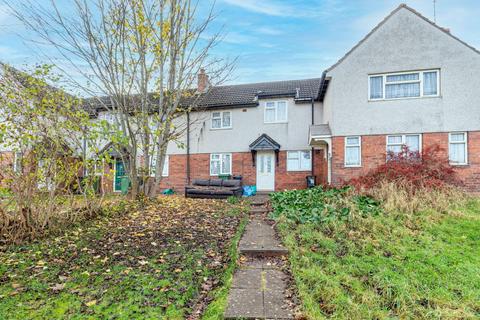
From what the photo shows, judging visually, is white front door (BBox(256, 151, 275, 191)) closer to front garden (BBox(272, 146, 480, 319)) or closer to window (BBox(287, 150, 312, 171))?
window (BBox(287, 150, 312, 171))

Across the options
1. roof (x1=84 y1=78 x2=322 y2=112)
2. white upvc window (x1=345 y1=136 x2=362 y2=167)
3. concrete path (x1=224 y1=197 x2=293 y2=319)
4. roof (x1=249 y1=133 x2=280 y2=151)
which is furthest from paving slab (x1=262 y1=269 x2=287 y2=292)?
roof (x1=84 y1=78 x2=322 y2=112)

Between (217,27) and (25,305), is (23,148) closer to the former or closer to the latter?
(25,305)

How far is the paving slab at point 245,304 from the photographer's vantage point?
3023 millimetres

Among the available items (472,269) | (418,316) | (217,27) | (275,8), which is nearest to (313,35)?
(275,8)

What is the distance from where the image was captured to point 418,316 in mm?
3158

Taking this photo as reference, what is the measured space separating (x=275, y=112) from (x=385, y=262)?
1218 cm

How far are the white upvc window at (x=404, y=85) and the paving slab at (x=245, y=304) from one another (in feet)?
34.4

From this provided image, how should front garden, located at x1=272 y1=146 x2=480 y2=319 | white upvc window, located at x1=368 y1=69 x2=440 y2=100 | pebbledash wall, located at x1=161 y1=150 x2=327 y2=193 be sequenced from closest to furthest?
front garden, located at x1=272 y1=146 x2=480 y2=319, white upvc window, located at x1=368 y1=69 x2=440 y2=100, pebbledash wall, located at x1=161 y1=150 x2=327 y2=193

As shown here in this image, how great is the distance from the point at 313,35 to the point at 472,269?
9589 mm

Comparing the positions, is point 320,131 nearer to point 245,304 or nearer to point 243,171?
point 243,171

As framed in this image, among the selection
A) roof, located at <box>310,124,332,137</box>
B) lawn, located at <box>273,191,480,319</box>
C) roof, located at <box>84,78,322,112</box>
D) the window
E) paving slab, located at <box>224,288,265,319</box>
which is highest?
roof, located at <box>84,78,322,112</box>

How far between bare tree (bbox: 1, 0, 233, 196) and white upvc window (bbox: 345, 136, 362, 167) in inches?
277

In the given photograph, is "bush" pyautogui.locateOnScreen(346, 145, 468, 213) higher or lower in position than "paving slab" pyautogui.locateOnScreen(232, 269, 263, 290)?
higher

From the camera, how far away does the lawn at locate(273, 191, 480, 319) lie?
326 cm
